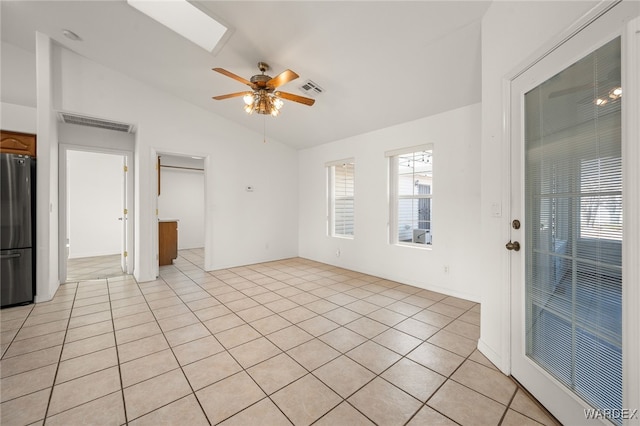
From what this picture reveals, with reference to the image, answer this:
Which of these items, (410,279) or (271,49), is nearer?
(271,49)

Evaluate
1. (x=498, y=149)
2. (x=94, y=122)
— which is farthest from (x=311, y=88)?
(x=94, y=122)

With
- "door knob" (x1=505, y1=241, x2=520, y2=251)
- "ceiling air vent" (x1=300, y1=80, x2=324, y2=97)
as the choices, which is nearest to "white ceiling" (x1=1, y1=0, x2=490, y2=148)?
"ceiling air vent" (x1=300, y1=80, x2=324, y2=97)

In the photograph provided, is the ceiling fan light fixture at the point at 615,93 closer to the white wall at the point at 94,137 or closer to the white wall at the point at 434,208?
the white wall at the point at 434,208

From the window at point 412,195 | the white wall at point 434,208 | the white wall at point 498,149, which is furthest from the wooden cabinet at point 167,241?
the white wall at point 498,149

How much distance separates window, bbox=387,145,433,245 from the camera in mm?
3926

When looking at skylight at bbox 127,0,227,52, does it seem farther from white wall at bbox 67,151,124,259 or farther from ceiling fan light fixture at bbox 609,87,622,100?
white wall at bbox 67,151,124,259

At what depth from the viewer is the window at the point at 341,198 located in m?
5.25

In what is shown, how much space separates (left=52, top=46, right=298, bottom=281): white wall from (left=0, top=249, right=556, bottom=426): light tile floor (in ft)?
5.22

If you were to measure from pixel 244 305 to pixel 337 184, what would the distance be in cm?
318

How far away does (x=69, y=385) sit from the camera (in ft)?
5.79

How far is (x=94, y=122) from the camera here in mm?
4129

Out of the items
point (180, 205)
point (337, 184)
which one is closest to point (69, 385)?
point (337, 184)

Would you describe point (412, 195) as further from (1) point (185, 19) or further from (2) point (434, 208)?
(1) point (185, 19)

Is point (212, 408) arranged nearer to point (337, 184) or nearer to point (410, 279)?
point (410, 279)
